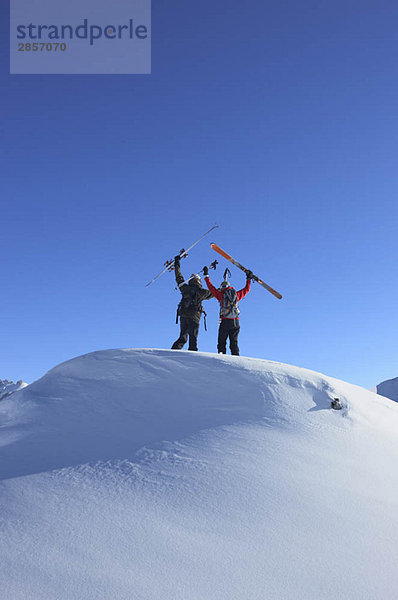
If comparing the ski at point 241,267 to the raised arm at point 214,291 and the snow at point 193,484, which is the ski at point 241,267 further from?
the snow at point 193,484

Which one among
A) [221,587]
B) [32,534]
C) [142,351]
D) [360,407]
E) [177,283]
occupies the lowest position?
[221,587]

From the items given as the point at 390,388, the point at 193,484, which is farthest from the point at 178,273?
the point at 390,388

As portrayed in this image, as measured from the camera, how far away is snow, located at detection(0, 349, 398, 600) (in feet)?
10.6

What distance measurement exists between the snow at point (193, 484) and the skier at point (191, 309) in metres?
3.71

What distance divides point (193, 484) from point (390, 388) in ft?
483

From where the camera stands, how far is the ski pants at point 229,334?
1057cm

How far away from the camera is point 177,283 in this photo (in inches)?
436

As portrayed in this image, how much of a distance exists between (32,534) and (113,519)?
2.31ft

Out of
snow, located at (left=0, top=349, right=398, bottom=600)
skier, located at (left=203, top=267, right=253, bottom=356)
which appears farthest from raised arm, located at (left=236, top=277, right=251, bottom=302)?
snow, located at (left=0, top=349, right=398, bottom=600)

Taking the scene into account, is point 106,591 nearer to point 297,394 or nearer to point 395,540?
point 395,540

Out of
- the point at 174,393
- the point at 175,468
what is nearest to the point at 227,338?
the point at 174,393

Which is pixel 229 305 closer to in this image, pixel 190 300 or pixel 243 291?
pixel 243 291

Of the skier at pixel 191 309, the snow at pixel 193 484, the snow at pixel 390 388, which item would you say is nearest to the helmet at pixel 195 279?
the skier at pixel 191 309

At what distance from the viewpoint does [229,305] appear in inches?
417
